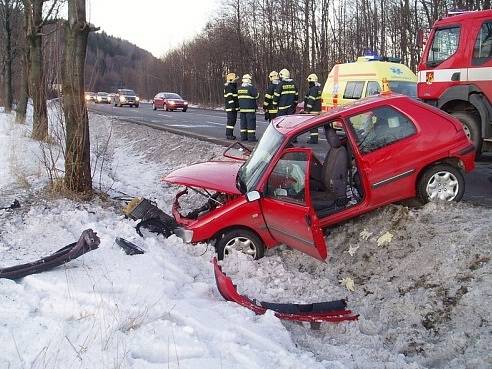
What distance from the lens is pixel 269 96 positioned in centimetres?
1386

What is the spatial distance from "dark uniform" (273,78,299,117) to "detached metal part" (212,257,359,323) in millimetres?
9353

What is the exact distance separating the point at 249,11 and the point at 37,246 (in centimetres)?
4230

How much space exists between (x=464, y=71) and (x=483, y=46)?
483 mm

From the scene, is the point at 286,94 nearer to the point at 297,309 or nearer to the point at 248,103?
the point at 248,103

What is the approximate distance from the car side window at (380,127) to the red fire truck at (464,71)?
341 centimetres

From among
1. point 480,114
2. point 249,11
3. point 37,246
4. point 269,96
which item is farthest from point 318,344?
point 249,11

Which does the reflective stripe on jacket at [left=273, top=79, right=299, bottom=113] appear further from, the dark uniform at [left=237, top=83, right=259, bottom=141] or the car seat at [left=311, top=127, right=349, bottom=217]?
the car seat at [left=311, top=127, right=349, bottom=217]

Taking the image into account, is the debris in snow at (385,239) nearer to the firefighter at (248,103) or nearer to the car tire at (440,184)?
the car tire at (440,184)

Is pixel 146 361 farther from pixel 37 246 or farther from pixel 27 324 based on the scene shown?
pixel 37 246

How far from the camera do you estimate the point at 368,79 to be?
1360 centimetres

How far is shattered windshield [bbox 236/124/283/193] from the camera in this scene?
218 inches

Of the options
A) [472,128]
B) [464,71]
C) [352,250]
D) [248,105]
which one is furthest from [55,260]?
[248,105]

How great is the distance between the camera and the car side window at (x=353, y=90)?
1375cm

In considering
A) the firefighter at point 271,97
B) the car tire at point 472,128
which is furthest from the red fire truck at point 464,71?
the firefighter at point 271,97
